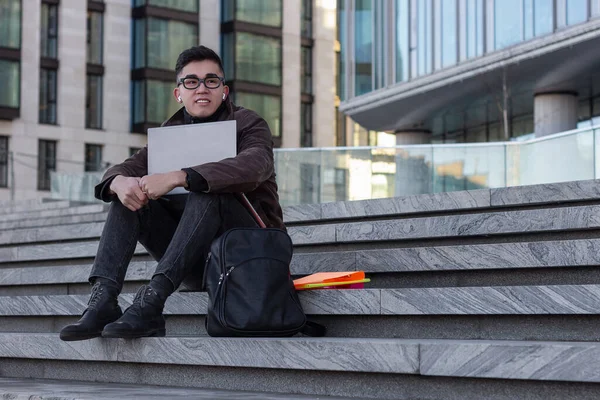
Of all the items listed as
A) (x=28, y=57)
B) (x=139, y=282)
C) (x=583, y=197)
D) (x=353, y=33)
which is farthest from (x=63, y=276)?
(x=28, y=57)

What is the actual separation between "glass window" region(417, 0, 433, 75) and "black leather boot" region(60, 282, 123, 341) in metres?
21.7

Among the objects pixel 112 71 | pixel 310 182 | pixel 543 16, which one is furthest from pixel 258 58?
pixel 310 182

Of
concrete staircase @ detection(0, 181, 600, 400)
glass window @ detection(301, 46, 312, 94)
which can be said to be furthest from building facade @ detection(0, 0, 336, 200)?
concrete staircase @ detection(0, 181, 600, 400)

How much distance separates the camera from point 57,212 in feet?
59.0

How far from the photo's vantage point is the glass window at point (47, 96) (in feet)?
136

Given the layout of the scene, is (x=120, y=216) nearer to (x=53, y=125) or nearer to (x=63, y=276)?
(x=63, y=276)

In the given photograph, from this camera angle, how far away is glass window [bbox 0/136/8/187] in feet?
125

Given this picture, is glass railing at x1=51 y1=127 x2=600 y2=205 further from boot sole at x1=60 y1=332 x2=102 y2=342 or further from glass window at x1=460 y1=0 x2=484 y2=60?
glass window at x1=460 y1=0 x2=484 y2=60

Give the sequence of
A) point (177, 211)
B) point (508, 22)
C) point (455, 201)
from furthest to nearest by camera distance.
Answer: point (508, 22), point (455, 201), point (177, 211)

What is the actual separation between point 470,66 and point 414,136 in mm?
8211

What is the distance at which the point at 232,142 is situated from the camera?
16.9 feet

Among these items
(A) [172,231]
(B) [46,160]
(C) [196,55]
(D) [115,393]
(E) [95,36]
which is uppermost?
(E) [95,36]

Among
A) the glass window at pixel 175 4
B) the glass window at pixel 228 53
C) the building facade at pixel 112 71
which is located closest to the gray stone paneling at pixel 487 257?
the building facade at pixel 112 71

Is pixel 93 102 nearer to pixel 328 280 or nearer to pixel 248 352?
pixel 328 280
